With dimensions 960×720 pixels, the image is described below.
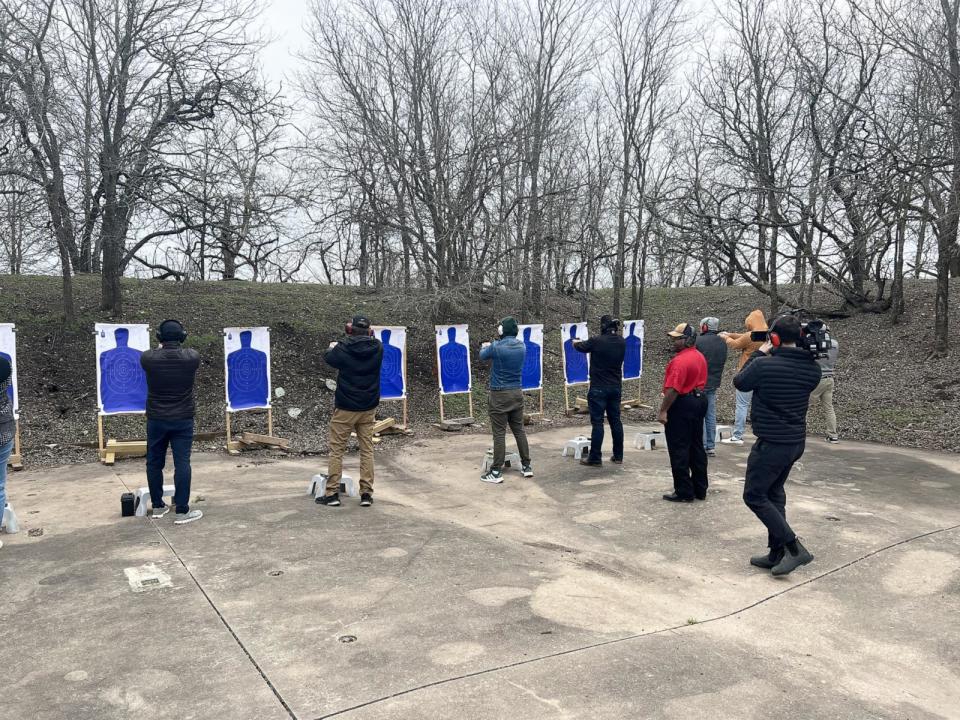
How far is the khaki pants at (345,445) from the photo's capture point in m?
6.25

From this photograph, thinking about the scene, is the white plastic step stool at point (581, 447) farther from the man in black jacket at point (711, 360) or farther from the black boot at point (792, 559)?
the black boot at point (792, 559)

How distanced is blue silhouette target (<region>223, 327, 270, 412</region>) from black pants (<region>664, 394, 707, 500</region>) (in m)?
5.60

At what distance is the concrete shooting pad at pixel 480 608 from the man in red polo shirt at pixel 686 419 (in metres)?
0.26

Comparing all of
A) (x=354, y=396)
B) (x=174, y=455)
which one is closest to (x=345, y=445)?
(x=354, y=396)

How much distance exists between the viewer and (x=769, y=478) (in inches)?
176

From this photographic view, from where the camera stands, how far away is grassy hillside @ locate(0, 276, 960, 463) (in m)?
9.81

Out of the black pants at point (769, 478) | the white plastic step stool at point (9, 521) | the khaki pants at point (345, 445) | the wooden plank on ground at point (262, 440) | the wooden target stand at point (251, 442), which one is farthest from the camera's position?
the wooden plank on ground at point (262, 440)

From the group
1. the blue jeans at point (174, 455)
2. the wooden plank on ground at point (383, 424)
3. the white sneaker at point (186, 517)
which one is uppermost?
the blue jeans at point (174, 455)

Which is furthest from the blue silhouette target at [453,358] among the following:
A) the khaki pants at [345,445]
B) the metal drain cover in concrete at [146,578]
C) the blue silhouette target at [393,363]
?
the metal drain cover in concrete at [146,578]

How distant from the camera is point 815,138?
47.0 feet

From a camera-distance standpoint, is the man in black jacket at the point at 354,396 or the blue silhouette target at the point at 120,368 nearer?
the man in black jacket at the point at 354,396

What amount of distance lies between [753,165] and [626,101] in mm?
3429

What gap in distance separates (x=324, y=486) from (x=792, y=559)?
4.13 m

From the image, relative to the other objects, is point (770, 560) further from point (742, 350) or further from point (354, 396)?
point (742, 350)
